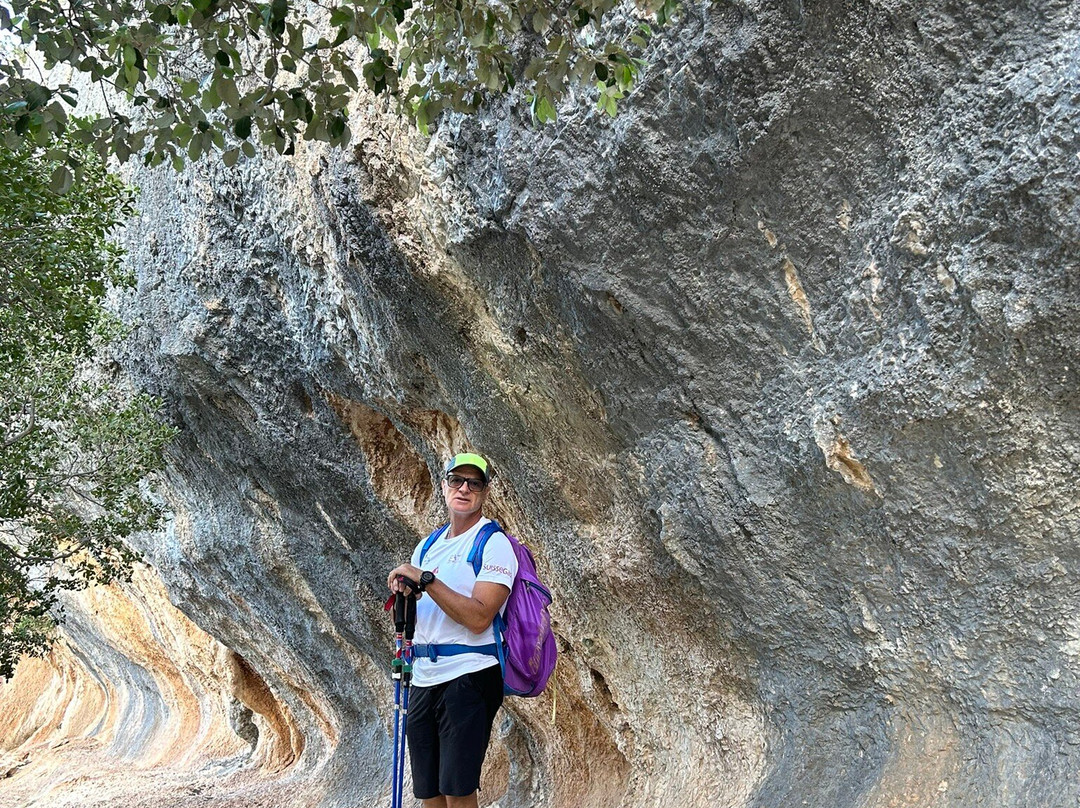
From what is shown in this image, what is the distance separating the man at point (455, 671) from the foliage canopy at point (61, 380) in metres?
4.12

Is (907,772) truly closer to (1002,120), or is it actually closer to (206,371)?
(1002,120)

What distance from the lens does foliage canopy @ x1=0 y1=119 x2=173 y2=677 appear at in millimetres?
7090

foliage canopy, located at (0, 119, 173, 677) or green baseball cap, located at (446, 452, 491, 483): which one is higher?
foliage canopy, located at (0, 119, 173, 677)

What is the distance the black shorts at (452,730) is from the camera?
13.5 feet

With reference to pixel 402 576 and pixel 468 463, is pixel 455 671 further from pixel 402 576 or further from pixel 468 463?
pixel 468 463

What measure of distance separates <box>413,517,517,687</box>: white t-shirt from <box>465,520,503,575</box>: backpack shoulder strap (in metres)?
0.02

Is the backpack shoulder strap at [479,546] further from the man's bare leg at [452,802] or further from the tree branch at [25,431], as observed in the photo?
the tree branch at [25,431]

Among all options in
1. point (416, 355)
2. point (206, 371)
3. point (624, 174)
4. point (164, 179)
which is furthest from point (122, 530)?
point (624, 174)

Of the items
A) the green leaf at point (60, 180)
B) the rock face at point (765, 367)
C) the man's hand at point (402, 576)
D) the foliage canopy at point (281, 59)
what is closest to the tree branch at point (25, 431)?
the rock face at point (765, 367)

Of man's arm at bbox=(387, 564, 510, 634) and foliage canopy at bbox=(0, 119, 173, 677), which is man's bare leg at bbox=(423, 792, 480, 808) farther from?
foliage canopy at bbox=(0, 119, 173, 677)

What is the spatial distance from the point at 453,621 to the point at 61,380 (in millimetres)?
6864

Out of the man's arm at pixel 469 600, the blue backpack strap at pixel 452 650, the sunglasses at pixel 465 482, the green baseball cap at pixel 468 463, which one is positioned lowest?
the blue backpack strap at pixel 452 650

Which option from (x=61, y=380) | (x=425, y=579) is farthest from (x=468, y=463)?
(x=61, y=380)

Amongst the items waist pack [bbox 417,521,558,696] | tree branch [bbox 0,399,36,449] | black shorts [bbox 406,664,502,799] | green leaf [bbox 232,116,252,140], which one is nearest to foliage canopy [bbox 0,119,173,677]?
tree branch [bbox 0,399,36,449]
